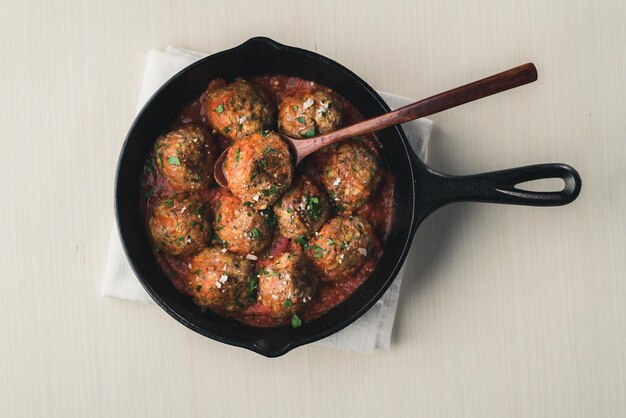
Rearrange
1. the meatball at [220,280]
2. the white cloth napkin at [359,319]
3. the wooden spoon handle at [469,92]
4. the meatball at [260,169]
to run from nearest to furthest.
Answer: the wooden spoon handle at [469,92], the meatball at [260,169], the meatball at [220,280], the white cloth napkin at [359,319]

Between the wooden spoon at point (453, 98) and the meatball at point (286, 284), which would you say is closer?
the wooden spoon at point (453, 98)

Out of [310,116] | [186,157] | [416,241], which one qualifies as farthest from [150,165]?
[416,241]

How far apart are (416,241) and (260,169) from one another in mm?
825

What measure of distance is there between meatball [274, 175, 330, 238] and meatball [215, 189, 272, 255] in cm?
6

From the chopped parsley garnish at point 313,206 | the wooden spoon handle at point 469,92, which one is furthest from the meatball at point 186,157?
the wooden spoon handle at point 469,92

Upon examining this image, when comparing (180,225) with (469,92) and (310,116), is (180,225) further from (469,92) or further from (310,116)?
(469,92)

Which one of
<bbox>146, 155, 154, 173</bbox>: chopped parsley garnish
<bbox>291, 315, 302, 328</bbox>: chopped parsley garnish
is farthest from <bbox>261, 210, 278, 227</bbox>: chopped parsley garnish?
<bbox>146, 155, 154, 173</bbox>: chopped parsley garnish

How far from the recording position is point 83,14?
244cm

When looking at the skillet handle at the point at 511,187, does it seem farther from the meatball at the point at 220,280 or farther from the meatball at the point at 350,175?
the meatball at the point at 220,280

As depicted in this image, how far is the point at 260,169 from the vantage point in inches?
77.5

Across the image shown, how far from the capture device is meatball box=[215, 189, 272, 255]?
81.2 inches

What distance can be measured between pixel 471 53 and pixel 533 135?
42 cm

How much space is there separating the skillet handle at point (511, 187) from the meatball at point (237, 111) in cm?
63

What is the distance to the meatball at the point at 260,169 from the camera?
197cm
